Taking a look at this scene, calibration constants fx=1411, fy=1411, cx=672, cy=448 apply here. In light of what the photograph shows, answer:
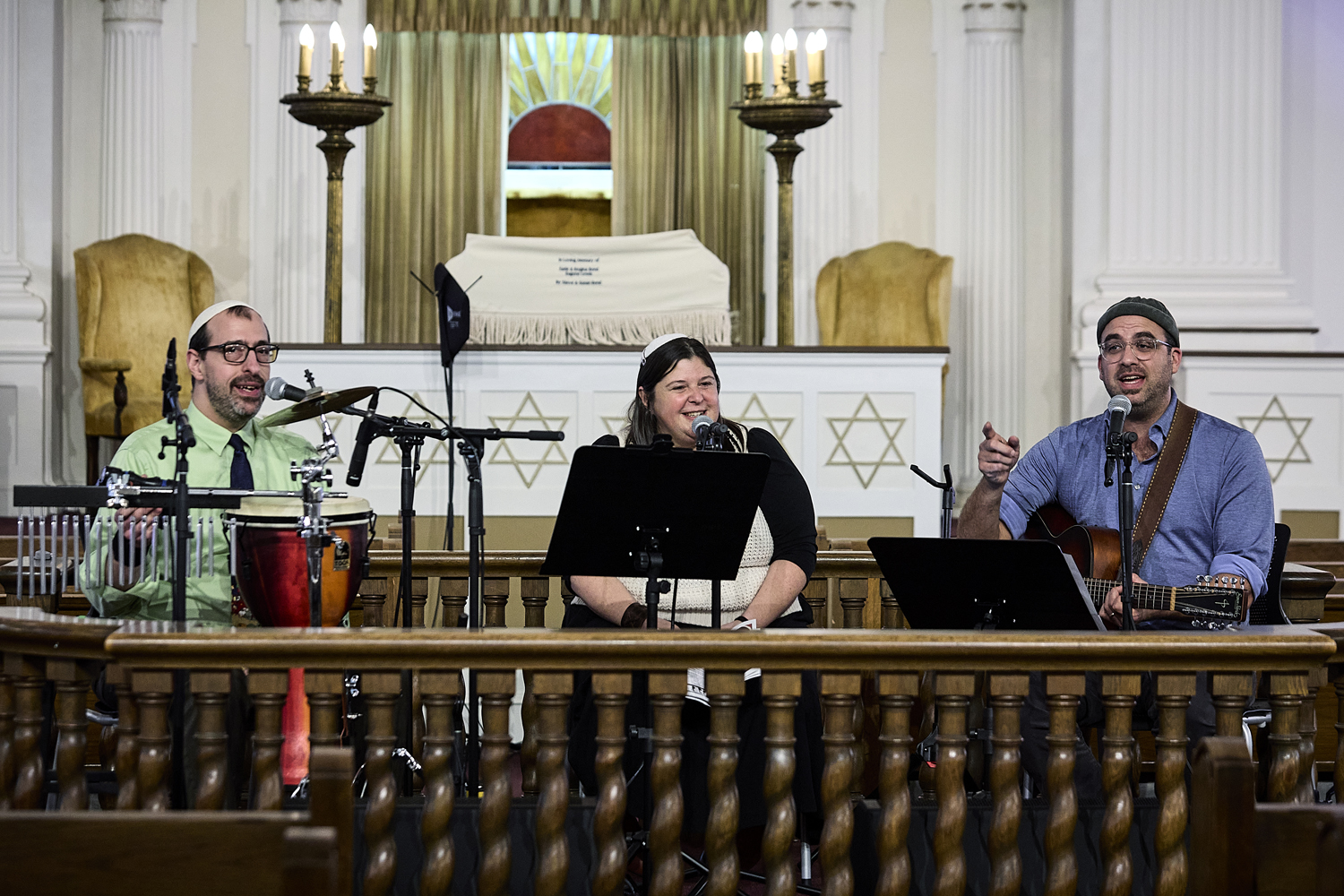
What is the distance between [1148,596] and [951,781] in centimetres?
116

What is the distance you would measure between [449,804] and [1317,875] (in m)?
1.50

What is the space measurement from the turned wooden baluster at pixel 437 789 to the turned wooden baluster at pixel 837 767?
0.66 meters

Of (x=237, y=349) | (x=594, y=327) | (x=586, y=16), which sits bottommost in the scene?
(x=237, y=349)

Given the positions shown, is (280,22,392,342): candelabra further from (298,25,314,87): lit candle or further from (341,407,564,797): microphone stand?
(341,407,564,797): microphone stand

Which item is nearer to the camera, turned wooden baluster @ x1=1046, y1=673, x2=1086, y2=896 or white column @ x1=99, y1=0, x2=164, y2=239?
turned wooden baluster @ x1=1046, y1=673, x2=1086, y2=896

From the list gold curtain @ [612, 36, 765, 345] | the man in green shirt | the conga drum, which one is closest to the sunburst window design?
gold curtain @ [612, 36, 765, 345]

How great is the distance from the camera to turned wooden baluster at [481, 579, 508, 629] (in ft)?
12.6

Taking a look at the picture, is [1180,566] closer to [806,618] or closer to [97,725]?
[806,618]

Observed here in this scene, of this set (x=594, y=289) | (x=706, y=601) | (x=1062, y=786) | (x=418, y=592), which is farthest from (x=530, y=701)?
(x=594, y=289)

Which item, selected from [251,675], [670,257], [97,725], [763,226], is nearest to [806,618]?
[251,675]

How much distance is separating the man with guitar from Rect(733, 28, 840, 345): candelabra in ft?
11.8

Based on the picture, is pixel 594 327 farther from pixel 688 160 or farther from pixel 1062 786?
pixel 1062 786

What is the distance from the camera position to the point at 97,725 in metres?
4.04

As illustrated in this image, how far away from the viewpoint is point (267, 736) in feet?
8.18
